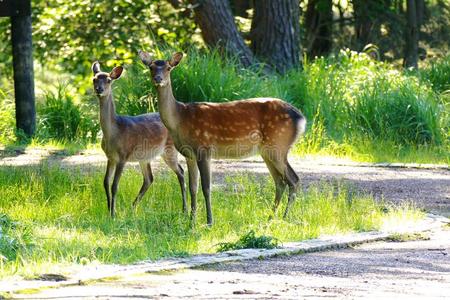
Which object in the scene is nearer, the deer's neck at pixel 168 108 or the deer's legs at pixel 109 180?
the deer's neck at pixel 168 108

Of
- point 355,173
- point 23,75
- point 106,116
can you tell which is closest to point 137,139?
point 106,116

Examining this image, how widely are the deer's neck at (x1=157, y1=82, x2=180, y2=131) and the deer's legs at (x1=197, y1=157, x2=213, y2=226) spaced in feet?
1.44

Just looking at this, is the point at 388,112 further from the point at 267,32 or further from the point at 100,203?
the point at 100,203

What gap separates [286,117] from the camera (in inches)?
497

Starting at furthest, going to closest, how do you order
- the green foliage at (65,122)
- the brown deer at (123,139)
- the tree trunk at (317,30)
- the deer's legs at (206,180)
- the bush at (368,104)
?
the tree trunk at (317,30) < the green foliage at (65,122) < the bush at (368,104) < the brown deer at (123,139) < the deer's legs at (206,180)

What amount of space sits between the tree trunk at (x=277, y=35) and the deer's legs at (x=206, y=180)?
38.5 ft

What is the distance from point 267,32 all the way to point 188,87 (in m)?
4.80

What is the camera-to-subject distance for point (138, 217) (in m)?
12.0

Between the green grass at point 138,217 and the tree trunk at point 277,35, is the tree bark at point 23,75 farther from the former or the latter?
the tree trunk at point 277,35

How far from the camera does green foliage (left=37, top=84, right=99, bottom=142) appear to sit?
19.5 m

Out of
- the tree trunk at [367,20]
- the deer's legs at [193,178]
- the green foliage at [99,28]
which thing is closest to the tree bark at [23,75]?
the green foliage at [99,28]

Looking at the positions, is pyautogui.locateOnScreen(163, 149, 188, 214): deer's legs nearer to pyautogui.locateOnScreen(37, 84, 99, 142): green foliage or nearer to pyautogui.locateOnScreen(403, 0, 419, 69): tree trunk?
pyautogui.locateOnScreen(37, 84, 99, 142): green foliage

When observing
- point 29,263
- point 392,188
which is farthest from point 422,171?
point 29,263

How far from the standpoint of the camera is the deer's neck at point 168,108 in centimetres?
1209
